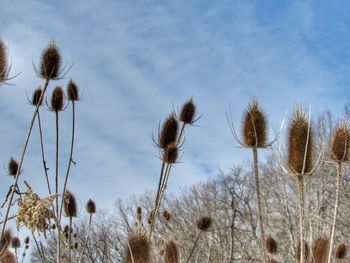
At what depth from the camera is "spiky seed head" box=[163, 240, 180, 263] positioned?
4382 millimetres

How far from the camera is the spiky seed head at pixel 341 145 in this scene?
4305mm

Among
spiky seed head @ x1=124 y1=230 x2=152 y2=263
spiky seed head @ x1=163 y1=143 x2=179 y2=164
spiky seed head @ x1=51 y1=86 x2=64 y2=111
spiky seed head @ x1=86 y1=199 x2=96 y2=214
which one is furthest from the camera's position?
spiky seed head @ x1=86 y1=199 x2=96 y2=214

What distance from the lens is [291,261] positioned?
27.5m

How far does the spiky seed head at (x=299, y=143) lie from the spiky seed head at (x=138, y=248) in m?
1.48

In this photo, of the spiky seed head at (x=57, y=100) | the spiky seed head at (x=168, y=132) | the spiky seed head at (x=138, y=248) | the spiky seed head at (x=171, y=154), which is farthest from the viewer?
the spiky seed head at (x=57, y=100)

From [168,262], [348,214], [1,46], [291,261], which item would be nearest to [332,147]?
[168,262]

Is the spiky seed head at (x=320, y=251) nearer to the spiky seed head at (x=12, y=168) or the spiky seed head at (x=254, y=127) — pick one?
the spiky seed head at (x=254, y=127)

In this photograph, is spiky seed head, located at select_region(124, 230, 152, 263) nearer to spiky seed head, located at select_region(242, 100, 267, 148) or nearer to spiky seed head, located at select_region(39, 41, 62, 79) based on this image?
spiky seed head, located at select_region(242, 100, 267, 148)

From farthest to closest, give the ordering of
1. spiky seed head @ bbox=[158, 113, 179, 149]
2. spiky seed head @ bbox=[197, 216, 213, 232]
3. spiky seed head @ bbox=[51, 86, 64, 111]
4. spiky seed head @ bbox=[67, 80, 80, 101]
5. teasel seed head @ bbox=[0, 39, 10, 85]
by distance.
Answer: spiky seed head @ bbox=[197, 216, 213, 232] → spiky seed head @ bbox=[67, 80, 80, 101] → spiky seed head @ bbox=[51, 86, 64, 111] → spiky seed head @ bbox=[158, 113, 179, 149] → teasel seed head @ bbox=[0, 39, 10, 85]

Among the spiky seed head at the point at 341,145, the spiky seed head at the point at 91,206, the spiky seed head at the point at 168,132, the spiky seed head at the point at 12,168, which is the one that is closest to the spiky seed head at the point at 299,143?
the spiky seed head at the point at 341,145

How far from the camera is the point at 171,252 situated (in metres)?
4.48

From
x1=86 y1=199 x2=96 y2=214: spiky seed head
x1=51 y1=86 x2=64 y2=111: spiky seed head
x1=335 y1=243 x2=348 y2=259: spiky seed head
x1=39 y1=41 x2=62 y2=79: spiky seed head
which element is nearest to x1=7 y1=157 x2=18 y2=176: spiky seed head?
x1=51 y1=86 x2=64 y2=111: spiky seed head

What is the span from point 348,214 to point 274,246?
77.0ft

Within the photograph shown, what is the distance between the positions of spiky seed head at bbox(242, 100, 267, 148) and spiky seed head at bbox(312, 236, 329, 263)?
1.15 meters
